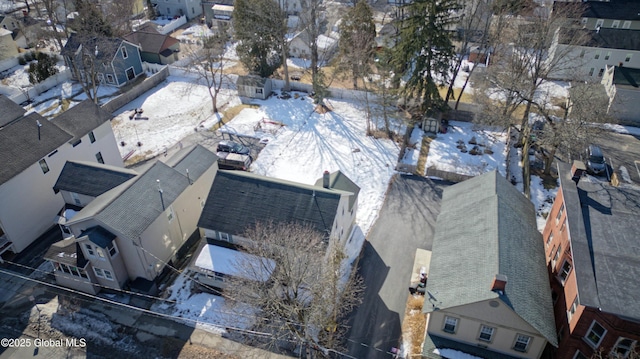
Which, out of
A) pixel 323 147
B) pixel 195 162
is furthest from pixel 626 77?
pixel 195 162

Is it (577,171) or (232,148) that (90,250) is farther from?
(577,171)

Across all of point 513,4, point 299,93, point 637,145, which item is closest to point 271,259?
point 299,93

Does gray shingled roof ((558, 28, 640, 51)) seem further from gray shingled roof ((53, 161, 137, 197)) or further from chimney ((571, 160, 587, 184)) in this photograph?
gray shingled roof ((53, 161, 137, 197))

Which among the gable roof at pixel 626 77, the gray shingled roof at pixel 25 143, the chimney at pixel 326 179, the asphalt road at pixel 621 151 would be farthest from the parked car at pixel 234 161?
the gable roof at pixel 626 77

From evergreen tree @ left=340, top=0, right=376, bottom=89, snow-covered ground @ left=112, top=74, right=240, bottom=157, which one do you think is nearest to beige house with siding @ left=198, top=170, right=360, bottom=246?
snow-covered ground @ left=112, top=74, right=240, bottom=157

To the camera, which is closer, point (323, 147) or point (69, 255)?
point (69, 255)


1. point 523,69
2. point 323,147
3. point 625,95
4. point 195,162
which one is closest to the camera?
point 195,162

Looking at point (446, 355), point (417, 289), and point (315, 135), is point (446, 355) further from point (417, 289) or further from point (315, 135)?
point (315, 135)
